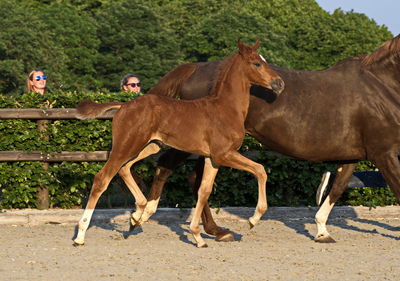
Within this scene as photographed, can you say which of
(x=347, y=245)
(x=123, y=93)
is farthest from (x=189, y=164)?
(x=347, y=245)

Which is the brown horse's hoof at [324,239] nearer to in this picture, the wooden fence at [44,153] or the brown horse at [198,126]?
the brown horse at [198,126]

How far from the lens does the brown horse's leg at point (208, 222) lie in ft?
26.2

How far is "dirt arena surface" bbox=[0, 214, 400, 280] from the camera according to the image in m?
5.99

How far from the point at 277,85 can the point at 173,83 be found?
1528 millimetres

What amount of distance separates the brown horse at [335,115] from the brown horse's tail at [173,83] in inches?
17.7

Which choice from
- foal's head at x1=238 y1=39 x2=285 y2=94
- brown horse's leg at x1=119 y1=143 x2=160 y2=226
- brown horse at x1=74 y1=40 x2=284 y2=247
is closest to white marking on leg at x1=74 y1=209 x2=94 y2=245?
brown horse at x1=74 y1=40 x2=284 y2=247

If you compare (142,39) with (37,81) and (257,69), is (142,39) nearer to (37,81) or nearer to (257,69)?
(37,81)

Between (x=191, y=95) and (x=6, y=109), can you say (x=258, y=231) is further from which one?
(x=6, y=109)

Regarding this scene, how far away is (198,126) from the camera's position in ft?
24.2

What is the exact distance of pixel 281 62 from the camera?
48.4 metres

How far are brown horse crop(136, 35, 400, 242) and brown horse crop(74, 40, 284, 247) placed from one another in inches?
19.8

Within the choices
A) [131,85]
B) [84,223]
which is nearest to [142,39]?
[131,85]

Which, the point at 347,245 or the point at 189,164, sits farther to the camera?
the point at 189,164

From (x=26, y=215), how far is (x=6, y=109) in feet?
4.64
